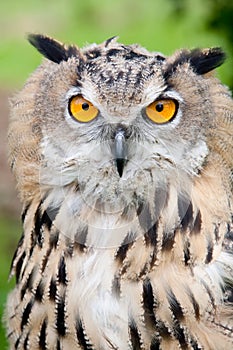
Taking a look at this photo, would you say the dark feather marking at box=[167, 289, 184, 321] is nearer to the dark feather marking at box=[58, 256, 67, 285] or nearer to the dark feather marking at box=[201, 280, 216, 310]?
the dark feather marking at box=[201, 280, 216, 310]

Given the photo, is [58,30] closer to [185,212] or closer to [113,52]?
[113,52]

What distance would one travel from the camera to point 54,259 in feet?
11.2

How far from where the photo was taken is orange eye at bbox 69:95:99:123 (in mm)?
3197

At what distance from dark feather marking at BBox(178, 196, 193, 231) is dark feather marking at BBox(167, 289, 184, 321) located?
9.3 inches

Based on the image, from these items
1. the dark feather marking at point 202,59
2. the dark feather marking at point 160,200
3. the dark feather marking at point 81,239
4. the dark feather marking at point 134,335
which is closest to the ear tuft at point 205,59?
the dark feather marking at point 202,59

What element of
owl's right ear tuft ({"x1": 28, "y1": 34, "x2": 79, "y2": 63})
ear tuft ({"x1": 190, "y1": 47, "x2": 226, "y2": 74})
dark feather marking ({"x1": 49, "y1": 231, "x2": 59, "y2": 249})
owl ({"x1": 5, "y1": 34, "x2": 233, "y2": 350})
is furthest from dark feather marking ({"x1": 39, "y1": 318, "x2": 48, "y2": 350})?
ear tuft ({"x1": 190, "y1": 47, "x2": 226, "y2": 74})

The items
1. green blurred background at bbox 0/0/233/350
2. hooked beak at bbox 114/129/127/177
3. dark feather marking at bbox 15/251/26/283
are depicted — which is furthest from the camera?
green blurred background at bbox 0/0/233/350

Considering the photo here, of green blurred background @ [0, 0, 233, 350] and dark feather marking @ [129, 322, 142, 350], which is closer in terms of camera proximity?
dark feather marking @ [129, 322, 142, 350]

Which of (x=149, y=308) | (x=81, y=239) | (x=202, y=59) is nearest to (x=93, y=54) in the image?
(x=202, y=59)

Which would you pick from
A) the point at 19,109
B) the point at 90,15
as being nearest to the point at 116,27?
the point at 90,15

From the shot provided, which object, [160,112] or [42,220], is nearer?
[160,112]

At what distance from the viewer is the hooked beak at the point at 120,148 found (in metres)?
3.09

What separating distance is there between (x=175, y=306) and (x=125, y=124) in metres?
0.66

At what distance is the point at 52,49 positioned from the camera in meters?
3.47
